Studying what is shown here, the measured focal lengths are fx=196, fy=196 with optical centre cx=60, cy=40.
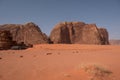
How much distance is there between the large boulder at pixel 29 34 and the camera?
67312 mm

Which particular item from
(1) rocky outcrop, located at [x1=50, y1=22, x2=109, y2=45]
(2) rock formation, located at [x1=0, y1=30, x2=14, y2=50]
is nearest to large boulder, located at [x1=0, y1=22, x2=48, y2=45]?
(1) rocky outcrop, located at [x1=50, y1=22, x2=109, y2=45]

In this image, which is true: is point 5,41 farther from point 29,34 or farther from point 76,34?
point 76,34

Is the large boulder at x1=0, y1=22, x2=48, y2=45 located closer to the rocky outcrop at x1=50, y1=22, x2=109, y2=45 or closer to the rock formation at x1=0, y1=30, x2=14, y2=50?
the rocky outcrop at x1=50, y1=22, x2=109, y2=45

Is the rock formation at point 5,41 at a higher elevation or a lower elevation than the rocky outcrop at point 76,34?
lower

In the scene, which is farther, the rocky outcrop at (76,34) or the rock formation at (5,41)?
the rocky outcrop at (76,34)

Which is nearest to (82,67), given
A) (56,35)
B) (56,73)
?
(56,73)

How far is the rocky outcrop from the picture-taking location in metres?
86.0

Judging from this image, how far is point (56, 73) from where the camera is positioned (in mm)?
8391

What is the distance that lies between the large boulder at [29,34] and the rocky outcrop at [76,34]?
15.5 metres

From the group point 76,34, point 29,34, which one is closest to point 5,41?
point 29,34

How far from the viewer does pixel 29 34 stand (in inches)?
2825

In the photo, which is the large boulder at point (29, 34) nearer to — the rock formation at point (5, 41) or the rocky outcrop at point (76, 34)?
the rocky outcrop at point (76, 34)

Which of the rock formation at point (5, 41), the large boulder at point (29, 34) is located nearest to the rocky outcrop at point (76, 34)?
the large boulder at point (29, 34)

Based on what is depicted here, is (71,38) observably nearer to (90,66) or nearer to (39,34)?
(39,34)
